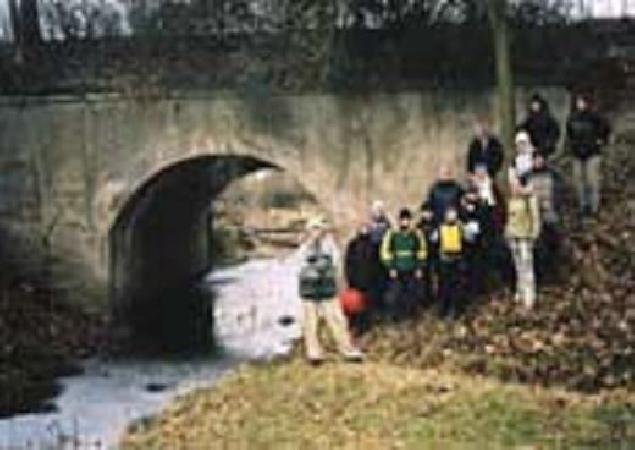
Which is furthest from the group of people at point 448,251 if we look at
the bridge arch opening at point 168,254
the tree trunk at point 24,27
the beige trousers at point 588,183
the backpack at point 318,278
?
the tree trunk at point 24,27

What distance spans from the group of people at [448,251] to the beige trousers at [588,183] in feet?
1.00

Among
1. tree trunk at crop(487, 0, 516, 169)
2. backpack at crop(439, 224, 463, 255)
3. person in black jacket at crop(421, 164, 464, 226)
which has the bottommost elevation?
backpack at crop(439, 224, 463, 255)

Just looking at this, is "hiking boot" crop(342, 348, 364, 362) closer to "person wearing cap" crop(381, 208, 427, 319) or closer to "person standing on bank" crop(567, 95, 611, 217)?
"person wearing cap" crop(381, 208, 427, 319)

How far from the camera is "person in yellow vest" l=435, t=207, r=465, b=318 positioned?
818 inches

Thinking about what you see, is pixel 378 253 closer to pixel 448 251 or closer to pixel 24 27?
pixel 448 251

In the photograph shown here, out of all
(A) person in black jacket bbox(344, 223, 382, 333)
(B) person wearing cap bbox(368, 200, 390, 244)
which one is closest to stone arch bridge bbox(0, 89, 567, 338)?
(B) person wearing cap bbox(368, 200, 390, 244)

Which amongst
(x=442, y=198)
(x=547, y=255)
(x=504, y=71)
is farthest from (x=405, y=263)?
(x=504, y=71)

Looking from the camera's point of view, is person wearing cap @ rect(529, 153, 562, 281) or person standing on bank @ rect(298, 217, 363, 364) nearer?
person standing on bank @ rect(298, 217, 363, 364)

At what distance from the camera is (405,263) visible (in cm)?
2103

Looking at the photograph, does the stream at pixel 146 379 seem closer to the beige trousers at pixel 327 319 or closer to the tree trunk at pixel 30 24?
the beige trousers at pixel 327 319

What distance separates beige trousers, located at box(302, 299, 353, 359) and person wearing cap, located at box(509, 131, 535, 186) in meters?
3.06

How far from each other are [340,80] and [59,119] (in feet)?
15.8

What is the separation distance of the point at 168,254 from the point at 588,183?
11.3 meters

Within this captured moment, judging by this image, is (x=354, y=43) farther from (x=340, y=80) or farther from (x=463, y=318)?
(x=463, y=318)
